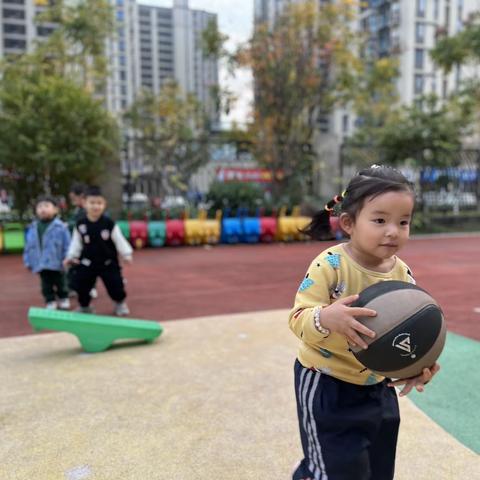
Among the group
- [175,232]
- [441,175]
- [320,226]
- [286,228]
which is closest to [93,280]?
[320,226]

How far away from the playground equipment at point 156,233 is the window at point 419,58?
59.4 metres

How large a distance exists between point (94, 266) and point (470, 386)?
162 inches

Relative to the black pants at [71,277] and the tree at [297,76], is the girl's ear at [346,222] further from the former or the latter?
the tree at [297,76]

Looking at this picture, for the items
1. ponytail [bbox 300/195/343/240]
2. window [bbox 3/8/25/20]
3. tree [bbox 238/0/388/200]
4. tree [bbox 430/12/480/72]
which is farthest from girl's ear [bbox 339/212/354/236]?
window [bbox 3/8/25/20]

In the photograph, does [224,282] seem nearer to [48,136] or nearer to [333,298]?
[333,298]

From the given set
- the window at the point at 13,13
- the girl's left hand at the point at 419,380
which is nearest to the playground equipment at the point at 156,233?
the girl's left hand at the point at 419,380

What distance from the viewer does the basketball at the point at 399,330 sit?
175 centimetres

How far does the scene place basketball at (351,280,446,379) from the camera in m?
1.75

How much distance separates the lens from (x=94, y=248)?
5.86m

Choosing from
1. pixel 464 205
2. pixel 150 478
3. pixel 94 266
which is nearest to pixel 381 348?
pixel 150 478

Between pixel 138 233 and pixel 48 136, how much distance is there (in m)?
3.16

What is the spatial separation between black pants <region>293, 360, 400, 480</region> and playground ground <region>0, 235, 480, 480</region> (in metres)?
0.76

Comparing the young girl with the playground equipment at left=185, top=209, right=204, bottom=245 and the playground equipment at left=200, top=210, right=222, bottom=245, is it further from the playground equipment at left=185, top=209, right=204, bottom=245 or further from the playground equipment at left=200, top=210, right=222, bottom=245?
the playground equipment at left=200, top=210, right=222, bottom=245

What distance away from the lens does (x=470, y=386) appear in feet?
12.7
